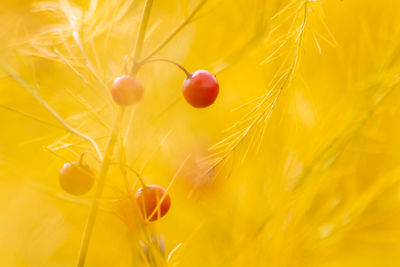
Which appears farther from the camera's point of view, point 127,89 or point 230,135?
point 230,135

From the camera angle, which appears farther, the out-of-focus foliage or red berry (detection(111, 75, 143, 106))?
the out-of-focus foliage

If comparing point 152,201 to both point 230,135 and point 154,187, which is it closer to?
point 154,187

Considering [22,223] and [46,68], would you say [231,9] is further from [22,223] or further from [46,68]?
[22,223]

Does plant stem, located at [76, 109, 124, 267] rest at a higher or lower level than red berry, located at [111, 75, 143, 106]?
lower

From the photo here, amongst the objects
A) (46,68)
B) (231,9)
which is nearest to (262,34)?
(231,9)

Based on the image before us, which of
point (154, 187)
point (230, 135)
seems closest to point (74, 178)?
point (154, 187)
